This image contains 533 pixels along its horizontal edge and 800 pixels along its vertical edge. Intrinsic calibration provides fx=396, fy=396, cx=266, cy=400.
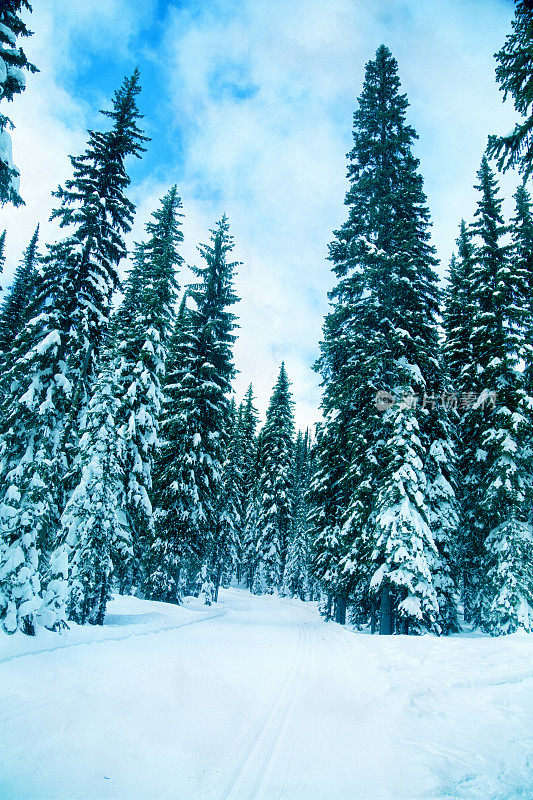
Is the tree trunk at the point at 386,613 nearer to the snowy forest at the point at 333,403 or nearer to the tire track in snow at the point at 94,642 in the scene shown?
the snowy forest at the point at 333,403

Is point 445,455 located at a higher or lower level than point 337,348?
lower

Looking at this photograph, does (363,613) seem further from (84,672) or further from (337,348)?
(84,672)

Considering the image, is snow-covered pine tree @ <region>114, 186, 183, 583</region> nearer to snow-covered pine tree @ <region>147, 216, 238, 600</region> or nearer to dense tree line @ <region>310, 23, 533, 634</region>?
snow-covered pine tree @ <region>147, 216, 238, 600</region>

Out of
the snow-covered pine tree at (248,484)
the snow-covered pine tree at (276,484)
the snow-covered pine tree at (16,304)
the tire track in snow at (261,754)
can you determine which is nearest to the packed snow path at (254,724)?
the tire track in snow at (261,754)

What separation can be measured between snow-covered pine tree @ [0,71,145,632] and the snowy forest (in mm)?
58

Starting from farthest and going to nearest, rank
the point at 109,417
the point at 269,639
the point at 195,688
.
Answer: the point at 269,639
the point at 109,417
the point at 195,688

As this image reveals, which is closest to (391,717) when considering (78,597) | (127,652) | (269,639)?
(127,652)

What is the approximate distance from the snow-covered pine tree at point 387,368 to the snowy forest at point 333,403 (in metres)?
0.09

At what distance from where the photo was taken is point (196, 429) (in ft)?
64.0

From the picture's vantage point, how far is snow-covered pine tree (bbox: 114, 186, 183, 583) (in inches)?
572

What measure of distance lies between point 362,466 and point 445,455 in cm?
301

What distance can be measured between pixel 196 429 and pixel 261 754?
15.7m

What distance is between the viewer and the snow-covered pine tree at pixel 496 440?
47.5ft

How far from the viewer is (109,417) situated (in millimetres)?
12336
